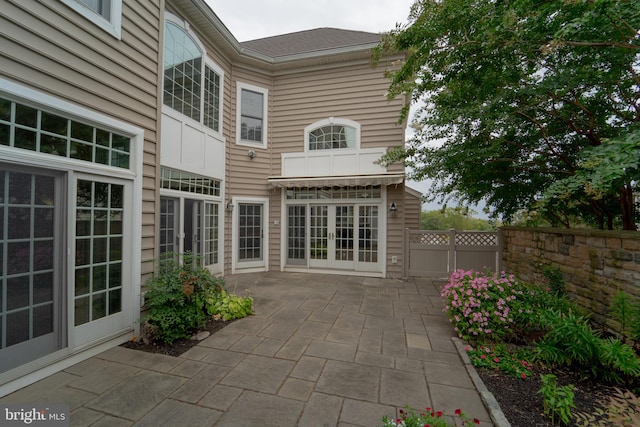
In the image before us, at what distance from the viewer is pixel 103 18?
10.1ft

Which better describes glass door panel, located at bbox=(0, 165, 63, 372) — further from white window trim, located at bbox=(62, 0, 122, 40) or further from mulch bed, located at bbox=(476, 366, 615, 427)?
mulch bed, located at bbox=(476, 366, 615, 427)

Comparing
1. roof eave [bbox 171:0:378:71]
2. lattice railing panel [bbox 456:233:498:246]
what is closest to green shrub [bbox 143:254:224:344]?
roof eave [bbox 171:0:378:71]

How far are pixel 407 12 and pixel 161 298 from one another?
5.24 meters

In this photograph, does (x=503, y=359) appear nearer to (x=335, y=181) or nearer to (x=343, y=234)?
(x=343, y=234)

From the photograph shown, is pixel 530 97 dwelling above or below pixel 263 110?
below

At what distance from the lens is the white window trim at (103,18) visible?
274 cm

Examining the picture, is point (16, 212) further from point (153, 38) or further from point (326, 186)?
point (326, 186)

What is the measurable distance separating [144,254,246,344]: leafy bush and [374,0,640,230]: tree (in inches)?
166

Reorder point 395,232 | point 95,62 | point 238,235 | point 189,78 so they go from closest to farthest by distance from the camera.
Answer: point 95,62 < point 189,78 < point 395,232 < point 238,235

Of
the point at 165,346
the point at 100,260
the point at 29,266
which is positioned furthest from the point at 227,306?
the point at 29,266

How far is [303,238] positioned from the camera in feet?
25.0

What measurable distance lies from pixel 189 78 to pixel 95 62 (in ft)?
9.55

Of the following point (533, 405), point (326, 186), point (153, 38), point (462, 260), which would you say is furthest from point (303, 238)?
point (533, 405)

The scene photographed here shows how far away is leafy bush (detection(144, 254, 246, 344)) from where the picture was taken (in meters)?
3.24
